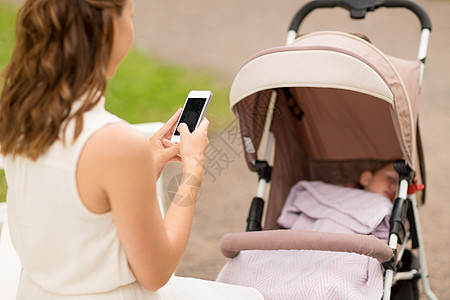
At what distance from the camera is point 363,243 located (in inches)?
67.8

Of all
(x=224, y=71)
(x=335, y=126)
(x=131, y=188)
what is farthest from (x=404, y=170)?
(x=224, y=71)

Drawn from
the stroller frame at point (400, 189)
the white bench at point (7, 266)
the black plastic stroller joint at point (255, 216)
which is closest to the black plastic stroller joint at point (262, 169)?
the stroller frame at point (400, 189)

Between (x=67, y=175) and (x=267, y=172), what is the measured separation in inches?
50.6

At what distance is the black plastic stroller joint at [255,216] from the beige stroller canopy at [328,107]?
6.5 inches

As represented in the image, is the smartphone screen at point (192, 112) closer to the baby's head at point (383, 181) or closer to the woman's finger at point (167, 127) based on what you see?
the woman's finger at point (167, 127)

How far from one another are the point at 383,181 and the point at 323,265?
81cm

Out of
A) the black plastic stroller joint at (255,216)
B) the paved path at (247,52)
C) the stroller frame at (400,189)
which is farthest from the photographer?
the paved path at (247,52)

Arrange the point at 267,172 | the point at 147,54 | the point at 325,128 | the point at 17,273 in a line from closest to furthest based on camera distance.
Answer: the point at 17,273 < the point at 267,172 < the point at 325,128 < the point at 147,54

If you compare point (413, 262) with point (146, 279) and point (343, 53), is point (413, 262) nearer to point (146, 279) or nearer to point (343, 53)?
point (343, 53)

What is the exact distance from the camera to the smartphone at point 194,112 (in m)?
1.57

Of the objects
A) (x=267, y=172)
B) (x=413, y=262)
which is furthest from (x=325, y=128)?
(x=413, y=262)

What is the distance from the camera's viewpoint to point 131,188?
1.14 m

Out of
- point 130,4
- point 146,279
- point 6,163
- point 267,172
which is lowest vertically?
point 267,172

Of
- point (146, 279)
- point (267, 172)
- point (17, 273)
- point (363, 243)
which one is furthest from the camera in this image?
point (267, 172)
